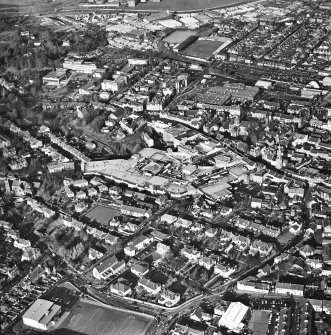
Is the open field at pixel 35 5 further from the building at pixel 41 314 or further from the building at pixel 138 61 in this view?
the building at pixel 41 314

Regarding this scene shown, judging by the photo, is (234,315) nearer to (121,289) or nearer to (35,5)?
A: (121,289)

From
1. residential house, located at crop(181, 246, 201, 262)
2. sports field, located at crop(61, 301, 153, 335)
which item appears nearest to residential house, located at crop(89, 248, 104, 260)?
sports field, located at crop(61, 301, 153, 335)

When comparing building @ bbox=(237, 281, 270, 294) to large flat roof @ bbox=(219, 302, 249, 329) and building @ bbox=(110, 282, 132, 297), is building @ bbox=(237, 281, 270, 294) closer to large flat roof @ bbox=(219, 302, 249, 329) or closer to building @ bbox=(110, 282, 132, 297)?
large flat roof @ bbox=(219, 302, 249, 329)

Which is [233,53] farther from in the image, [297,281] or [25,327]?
[25,327]

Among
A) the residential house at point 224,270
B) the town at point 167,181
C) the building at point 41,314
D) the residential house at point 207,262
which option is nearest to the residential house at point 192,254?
the town at point 167,181

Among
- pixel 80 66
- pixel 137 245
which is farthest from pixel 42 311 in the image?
pixel 80 66

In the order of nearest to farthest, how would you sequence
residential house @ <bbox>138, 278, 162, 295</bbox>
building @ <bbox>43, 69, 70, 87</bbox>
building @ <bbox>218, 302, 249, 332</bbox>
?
building @ <bbox>218, 302, 249, 332</bbox>, residential house @ <bbox>138, 278, 162, 295</bbox>, building @ <bbox>43, 69, 70, 87</bbox>
